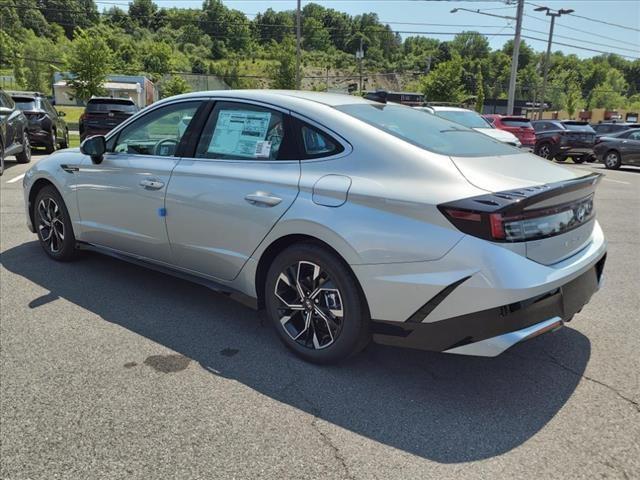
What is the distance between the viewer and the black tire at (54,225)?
4957 millimetres

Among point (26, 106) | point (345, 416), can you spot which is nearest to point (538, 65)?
point (26, 106)

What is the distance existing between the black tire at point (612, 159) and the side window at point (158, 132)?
1791cm

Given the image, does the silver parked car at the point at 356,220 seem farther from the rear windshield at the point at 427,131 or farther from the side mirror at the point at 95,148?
the side mirror at the point at 95,148

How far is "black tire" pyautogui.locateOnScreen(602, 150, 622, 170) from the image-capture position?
17859 millimetres

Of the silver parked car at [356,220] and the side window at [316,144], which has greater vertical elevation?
the side window at [316,144]

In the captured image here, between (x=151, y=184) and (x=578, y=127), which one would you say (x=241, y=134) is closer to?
(x=151, y=184)

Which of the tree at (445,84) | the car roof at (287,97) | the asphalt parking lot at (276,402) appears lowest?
the asphalt parking lot at (276,402)

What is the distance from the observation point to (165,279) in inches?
187

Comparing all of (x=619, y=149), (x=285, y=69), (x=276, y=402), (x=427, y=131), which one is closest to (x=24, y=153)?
(x=427, y=131)

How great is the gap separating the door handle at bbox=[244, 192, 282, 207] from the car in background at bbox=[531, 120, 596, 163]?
727 inches

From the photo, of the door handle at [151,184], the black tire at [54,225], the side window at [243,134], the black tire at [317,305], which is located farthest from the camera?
the black tire at [54,225]

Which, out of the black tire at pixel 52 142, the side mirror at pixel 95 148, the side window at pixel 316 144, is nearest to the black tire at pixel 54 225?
the side mirror at pixel 95 148

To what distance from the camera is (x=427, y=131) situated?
3.35 metres

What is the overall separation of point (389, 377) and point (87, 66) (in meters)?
35.5
